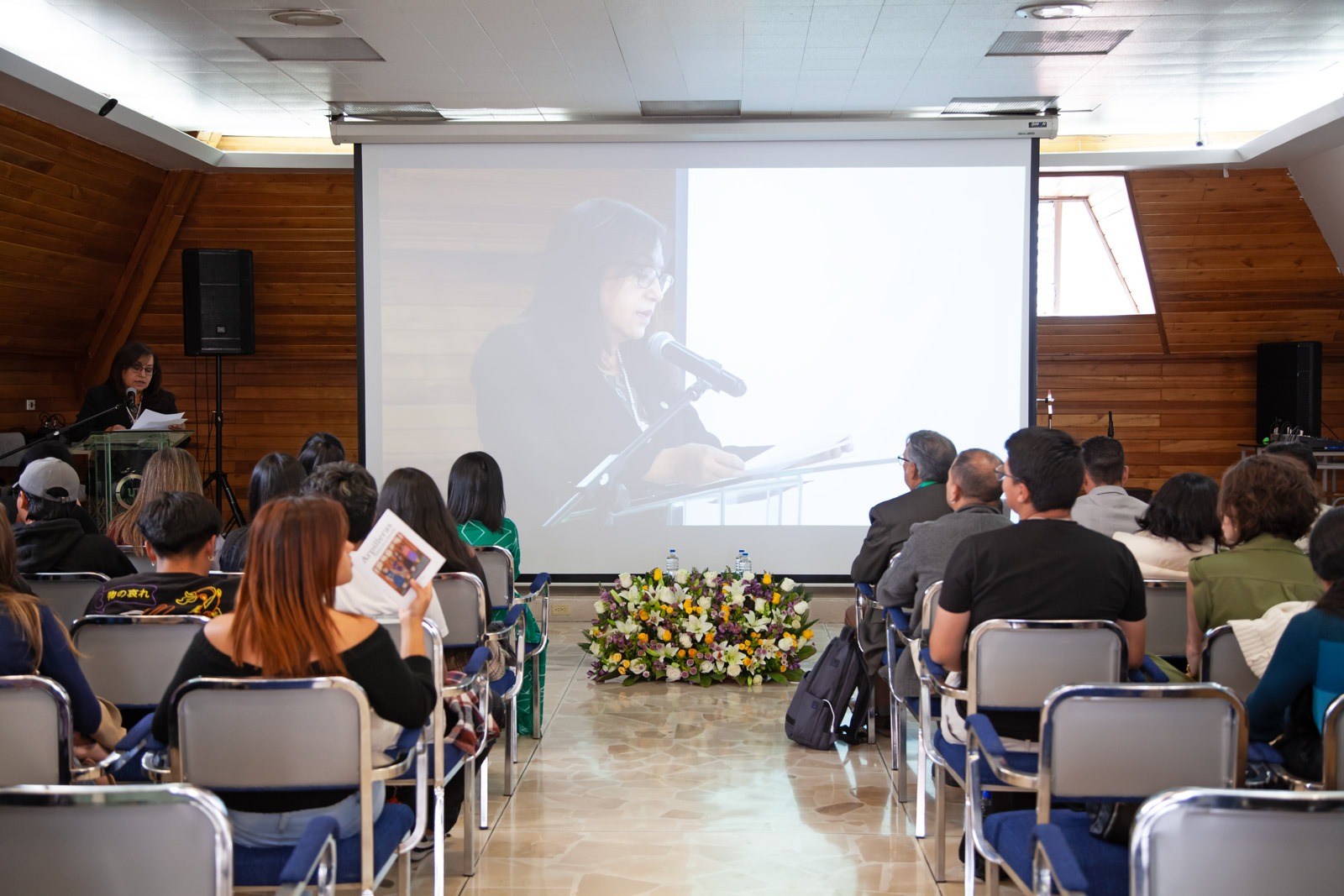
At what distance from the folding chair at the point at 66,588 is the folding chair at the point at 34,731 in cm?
132

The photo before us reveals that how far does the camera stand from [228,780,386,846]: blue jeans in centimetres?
218

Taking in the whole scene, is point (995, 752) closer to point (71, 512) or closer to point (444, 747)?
point (444, 747)

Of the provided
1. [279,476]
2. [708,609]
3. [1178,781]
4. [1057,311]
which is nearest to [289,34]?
[279,476]

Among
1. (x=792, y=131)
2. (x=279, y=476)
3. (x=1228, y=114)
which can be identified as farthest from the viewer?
(x=1228, y=114)

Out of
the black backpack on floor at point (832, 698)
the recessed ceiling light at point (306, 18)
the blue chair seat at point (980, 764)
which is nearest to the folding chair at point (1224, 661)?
the blue chair seat at point (980, 764)

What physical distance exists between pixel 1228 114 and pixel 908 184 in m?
2.44

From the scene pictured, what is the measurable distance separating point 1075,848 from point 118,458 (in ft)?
19.9

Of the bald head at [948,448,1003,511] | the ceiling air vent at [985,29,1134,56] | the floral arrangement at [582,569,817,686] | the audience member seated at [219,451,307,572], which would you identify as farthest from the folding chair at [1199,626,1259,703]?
the ceiling air vent at [985,29,1134,56]

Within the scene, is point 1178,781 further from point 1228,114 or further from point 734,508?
point 1228,114

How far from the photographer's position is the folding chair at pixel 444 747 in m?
2.73

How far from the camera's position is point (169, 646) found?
8.82 ft

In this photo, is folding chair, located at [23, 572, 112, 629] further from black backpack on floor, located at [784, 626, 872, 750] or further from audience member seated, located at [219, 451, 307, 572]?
black backpack on floor, located at [784, 626, 872, 750]

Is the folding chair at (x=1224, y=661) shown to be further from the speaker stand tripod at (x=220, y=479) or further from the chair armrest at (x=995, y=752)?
the speaker stand tripod at (x=220, y=479)

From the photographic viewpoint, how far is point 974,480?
3746mm
